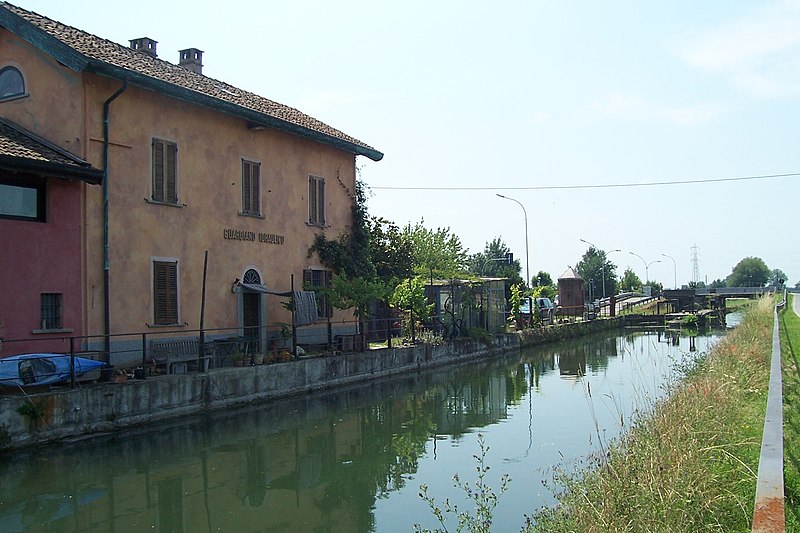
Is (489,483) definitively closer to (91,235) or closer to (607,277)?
(91,235)

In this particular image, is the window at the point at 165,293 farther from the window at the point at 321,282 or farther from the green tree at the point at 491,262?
the green tree at the point at 491,262

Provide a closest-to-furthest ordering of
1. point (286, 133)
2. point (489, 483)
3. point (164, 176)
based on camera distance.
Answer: point (489, 483)
point (164, 176)
point (286, 133)

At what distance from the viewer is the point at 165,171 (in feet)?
59.6

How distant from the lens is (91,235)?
52.3 feet

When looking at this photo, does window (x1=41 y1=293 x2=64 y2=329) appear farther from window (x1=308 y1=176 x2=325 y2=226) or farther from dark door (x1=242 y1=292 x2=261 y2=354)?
window (x1=308 y1=176 x2=325 y2=226)

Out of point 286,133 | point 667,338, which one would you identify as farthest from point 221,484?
point 667,338

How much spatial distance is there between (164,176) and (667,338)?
27.1 m

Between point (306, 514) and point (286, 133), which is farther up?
point (286, 133)

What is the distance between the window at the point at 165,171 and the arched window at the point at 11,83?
118 inches

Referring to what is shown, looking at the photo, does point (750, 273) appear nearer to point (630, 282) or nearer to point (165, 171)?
point (630, 282)

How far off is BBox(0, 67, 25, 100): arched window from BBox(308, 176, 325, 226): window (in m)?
8.91

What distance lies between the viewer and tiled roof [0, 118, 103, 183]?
14.2 metres

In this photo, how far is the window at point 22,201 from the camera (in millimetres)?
14398

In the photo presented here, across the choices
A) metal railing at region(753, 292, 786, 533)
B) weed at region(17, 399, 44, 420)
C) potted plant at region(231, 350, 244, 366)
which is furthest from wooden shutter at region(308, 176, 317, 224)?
metal railing at region(753, 292, 786, 533)
